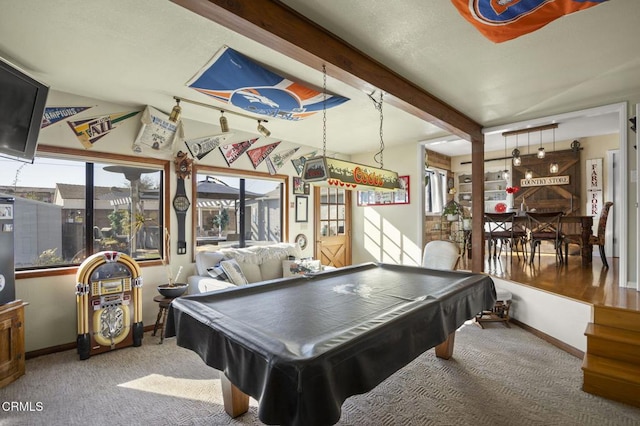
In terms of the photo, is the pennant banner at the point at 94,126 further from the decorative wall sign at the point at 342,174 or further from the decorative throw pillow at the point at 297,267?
the decorative throw pillow at the point at 297,267

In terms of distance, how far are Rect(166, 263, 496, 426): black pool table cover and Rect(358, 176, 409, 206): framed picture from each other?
3074 mm

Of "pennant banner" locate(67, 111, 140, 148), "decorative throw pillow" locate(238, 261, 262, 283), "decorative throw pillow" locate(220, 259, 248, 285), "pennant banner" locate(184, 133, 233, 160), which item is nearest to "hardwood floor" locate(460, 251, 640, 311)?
"decorative throw pillow" locate(238, 261, 262, 283)

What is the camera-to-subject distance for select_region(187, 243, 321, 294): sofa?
3.74 m

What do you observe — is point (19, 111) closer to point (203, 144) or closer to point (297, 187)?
point (203, 144)

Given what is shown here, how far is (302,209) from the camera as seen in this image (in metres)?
5.84

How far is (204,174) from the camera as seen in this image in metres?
4.68

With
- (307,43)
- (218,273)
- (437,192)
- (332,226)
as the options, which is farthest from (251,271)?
(437,192)

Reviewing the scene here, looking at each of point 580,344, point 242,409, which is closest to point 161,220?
point 242,409

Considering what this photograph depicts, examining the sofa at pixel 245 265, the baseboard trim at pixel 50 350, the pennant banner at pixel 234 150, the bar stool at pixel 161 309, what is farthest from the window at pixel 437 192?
the baseboard trim at pixel 50 350

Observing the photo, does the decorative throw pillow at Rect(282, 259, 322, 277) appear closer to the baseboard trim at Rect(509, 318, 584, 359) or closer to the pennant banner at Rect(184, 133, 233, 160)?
the pennant banner at Rect(184, 133, 233, 160)

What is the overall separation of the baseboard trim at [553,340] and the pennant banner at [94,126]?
5.56m

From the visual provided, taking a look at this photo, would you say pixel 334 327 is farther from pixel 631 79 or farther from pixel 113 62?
pixel 631 79

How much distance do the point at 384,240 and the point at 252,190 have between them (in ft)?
8.87

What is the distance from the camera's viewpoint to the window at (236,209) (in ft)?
15.4
